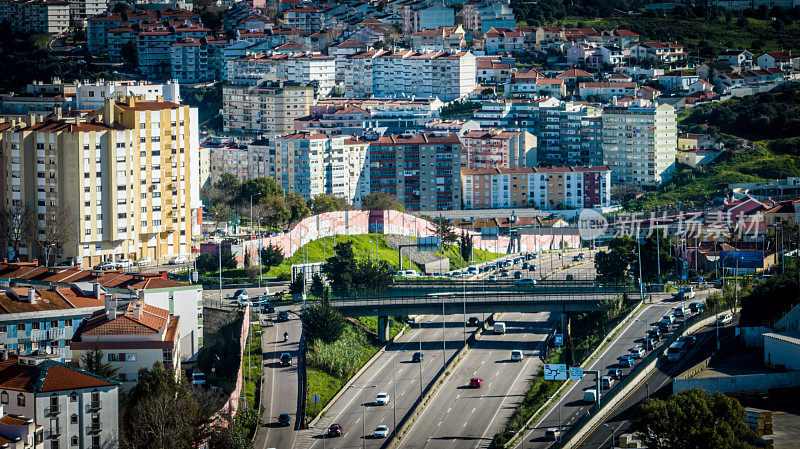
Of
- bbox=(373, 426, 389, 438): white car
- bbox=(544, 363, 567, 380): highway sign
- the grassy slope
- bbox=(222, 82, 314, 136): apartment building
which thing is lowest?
bbox=(373, 426, 389, 438): white car

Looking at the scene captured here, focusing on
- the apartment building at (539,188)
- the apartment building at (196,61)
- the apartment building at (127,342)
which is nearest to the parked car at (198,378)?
the apartment building at (127,342)

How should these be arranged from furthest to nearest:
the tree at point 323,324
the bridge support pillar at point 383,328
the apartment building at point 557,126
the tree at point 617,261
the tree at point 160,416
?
1. the apartment building at point 557,126
2. the tree at point 617,261
3. the bridge support pillar at point 383,328
4. the tree at point 323,324
5. the tree at point 160,416

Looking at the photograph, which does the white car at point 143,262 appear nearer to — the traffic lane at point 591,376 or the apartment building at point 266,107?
the traffic lane at point 591,376

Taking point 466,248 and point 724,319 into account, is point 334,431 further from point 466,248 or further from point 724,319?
point 466,248

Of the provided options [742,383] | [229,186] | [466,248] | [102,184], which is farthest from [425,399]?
[229,186]

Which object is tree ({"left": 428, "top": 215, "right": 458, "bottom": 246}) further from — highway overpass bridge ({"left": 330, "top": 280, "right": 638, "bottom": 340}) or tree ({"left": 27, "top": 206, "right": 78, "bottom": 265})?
highway overpass bridge ({"left": 330, "top": 280, "right": 638, "bottom": 340})

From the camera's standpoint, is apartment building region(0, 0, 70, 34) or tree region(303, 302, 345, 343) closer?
tree region(303, 302, 345, 343)

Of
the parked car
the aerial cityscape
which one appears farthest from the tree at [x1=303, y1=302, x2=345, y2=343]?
the parked car
